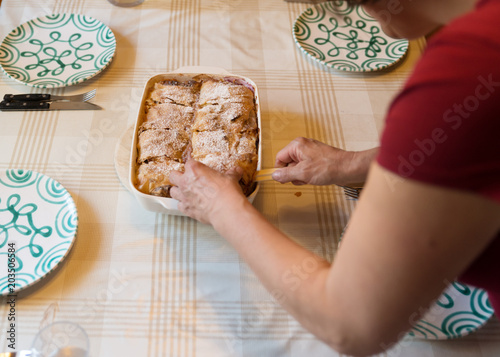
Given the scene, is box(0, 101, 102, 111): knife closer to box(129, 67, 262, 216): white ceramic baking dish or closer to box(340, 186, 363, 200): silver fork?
box(129, 67, 262, 216): white ceramic baking dish

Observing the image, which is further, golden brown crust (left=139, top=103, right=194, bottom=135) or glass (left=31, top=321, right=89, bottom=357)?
golden brown crust (left=139, top=103, right=194, bottom=135)

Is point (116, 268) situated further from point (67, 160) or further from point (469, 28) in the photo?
point (469, 28)

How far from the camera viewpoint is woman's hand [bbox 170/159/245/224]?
75cm

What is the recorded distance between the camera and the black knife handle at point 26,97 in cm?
108

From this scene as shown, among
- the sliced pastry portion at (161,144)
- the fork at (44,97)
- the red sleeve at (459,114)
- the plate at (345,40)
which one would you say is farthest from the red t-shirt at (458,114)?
the fork at (44,97)

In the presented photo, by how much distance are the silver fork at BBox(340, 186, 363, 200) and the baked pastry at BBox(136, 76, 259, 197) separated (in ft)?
0.79

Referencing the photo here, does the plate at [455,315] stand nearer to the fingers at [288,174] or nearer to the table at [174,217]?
the table at [174,217]

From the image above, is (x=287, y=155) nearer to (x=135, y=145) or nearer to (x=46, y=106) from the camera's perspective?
(x=135, y=145)

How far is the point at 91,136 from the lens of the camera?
1.05 meters

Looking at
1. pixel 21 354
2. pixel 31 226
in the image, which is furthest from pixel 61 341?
pixel 31 226

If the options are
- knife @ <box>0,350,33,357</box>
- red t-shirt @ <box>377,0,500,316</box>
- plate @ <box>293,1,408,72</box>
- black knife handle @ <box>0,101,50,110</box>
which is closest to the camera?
red t-shirt @ <box>377,0,500,316</box>

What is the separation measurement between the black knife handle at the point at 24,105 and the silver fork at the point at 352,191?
0.80 m

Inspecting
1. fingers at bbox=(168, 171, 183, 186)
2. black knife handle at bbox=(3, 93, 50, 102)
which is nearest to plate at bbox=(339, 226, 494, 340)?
fingers at bbox=(168, 171, 183, 186)

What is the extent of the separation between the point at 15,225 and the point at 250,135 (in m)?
0.54
